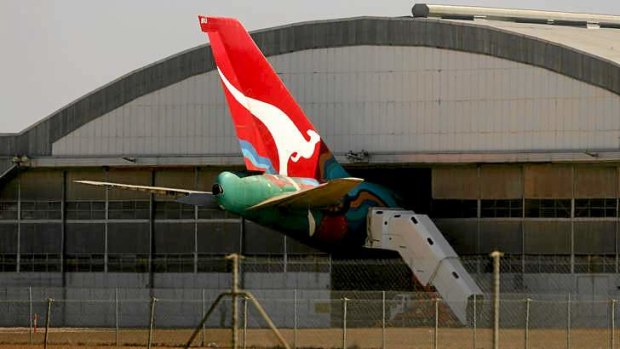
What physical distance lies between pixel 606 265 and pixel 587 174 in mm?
3190

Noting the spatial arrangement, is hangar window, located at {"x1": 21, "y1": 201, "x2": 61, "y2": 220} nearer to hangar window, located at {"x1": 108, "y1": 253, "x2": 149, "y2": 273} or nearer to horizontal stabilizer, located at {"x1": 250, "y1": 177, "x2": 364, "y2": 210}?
hangar window, located at {"x1": 108, "y1": 253, "x2": 149, "y2": 273}

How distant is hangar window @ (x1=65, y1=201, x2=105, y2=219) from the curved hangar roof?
67.0 inches

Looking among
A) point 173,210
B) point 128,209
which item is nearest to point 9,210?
point 128,209

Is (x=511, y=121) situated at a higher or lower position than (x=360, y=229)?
higher

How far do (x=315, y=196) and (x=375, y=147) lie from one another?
6.60 m

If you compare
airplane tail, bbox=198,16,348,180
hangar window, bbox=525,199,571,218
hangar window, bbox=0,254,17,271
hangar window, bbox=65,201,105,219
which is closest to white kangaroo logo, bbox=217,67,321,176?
airplane tail, bbox=198,16,348,180

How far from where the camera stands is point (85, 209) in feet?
203

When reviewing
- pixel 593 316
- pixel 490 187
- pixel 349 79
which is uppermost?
pixel 349 79

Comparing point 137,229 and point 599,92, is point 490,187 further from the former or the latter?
point 137,229

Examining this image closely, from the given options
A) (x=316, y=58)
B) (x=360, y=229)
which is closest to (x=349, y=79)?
(x=316, y=58)

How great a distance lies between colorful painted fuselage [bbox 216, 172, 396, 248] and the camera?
51.3 metres

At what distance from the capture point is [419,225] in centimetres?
5534

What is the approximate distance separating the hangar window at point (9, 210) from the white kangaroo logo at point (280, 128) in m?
12.5

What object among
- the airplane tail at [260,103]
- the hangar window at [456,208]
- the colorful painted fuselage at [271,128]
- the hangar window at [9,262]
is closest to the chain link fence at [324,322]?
the hangar window at [9,262]
